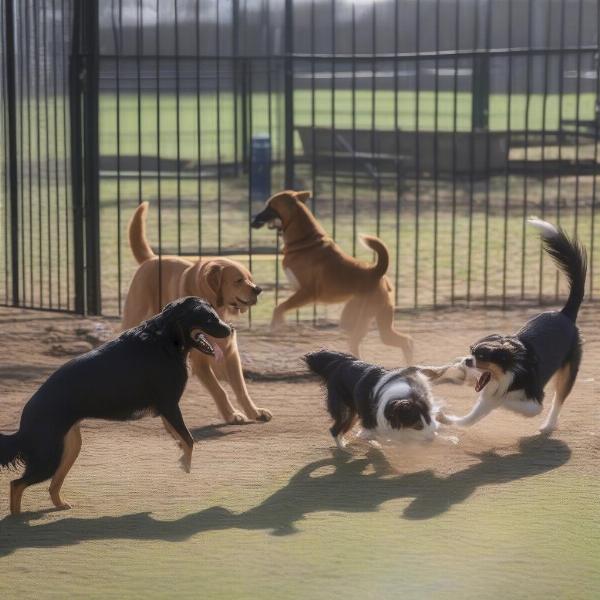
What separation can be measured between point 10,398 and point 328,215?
9621 millimetres

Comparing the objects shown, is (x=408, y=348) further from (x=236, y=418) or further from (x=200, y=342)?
(x=200, y=342)

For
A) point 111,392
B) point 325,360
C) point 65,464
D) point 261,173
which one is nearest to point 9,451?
point 65,464

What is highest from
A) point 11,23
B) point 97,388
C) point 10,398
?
point 11,23

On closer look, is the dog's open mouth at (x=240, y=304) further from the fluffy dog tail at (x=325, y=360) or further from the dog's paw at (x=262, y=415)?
the fluffy dog tail at (x=325, y=360)

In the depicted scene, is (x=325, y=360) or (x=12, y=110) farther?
(x=12, y=110)

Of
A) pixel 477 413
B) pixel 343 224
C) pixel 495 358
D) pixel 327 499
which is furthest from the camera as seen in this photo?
pixel 343 224

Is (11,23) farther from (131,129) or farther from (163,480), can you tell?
(131,129)

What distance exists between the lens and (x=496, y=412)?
8102 mm

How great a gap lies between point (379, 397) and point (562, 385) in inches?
53.9

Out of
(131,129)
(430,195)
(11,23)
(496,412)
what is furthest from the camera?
(131,129)

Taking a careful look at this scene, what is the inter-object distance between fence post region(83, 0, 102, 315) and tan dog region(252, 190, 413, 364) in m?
1.44

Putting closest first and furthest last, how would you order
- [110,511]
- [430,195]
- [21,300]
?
[110,511] → [21,300] → [430,195]

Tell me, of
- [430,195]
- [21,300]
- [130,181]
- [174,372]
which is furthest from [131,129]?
[174,372]

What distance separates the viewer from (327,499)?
6.34 meters
